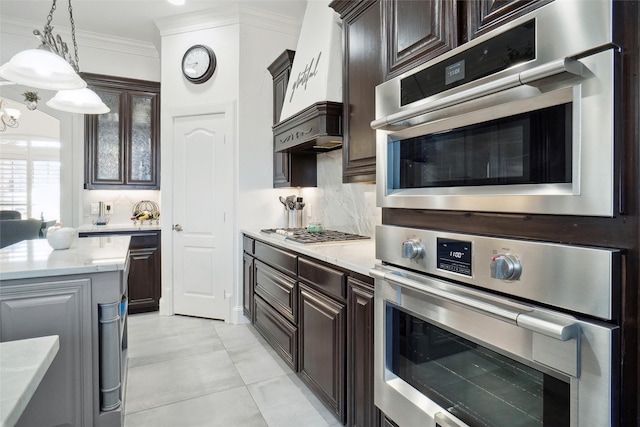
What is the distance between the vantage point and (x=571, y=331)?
2.59 ft

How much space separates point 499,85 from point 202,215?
3.42 metres

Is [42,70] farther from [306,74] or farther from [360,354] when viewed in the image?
[360,354]

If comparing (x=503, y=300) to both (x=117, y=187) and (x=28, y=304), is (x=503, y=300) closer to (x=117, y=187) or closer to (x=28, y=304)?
(x=28, y=304)

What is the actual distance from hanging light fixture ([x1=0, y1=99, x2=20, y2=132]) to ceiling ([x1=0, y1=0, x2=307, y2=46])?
1.03 metres

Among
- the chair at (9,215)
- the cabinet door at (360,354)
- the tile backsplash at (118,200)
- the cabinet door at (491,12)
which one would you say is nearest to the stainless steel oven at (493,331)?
the cabinet door at (360,354)

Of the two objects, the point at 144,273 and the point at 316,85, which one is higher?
the point at 316,85

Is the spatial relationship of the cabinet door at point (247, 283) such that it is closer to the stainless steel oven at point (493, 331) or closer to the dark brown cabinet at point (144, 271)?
the dark brown cabinet at point (144, 271)

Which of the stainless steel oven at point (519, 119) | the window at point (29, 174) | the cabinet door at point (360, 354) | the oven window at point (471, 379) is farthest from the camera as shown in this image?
the window at point (29, 174)

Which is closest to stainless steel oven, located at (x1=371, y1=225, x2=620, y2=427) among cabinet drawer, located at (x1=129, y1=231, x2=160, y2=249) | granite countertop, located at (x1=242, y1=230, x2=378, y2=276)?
granite countertop, located at (x1=242, y1=230, x2=378, y2=276)

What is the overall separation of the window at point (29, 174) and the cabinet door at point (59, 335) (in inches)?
150

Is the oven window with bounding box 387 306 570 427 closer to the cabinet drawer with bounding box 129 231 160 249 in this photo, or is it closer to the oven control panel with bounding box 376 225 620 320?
the oven control panel with bounding box 376 225 620 320

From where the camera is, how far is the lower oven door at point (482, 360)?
778mm

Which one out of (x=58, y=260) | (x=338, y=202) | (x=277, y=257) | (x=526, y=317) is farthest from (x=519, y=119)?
(x=338, y=202)

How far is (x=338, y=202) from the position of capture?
321 cm
